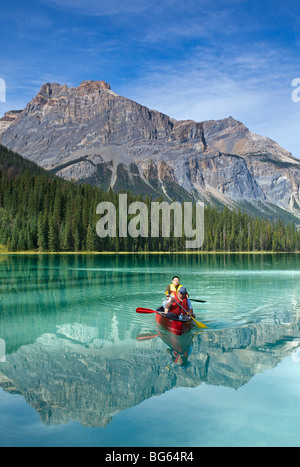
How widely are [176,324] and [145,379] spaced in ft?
26.4

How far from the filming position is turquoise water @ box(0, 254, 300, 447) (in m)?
12.4

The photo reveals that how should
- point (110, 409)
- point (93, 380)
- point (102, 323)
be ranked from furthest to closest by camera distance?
point (102, 323) → point (93, 380) → point (110, 409)

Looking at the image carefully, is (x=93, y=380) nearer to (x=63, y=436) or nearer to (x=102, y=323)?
(x=63, y=436)

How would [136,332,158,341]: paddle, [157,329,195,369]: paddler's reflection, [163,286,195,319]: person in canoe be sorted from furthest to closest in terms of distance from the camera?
[163,286,195,319]: person in canoe
[136,332,158,341]: paddle
[157,329,195,369]: paddler's reflection

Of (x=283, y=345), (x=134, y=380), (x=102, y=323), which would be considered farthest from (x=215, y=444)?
(x=102, y=323)

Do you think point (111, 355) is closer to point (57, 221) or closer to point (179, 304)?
point (179, 304)

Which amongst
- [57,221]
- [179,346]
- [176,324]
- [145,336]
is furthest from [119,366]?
[57,221]

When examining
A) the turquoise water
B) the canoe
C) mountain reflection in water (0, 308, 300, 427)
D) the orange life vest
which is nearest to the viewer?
the turquoise water

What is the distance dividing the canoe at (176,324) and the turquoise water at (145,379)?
542mm

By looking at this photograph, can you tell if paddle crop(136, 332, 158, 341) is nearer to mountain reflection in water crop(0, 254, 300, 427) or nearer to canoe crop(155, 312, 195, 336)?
mountain reflection in water crop(0, 254, 300, 427)

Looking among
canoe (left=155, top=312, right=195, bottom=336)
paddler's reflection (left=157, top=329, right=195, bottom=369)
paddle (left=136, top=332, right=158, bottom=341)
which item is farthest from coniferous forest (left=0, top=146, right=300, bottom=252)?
paddler's reflection (left=157, top=329, right=195, bottom=369)

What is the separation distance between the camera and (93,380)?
54.7 ft

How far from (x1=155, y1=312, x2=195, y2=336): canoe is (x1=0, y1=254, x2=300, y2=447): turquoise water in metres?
0.54

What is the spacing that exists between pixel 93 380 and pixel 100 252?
132m
